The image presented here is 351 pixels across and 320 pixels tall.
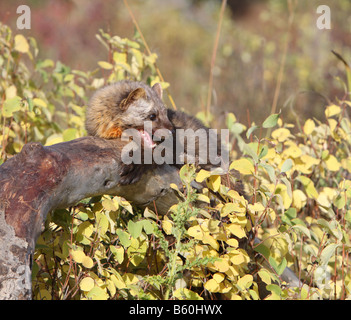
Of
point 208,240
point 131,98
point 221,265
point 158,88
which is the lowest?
point 221,265

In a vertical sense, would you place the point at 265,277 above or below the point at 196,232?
below

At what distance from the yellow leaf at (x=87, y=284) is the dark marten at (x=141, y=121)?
0.88 m

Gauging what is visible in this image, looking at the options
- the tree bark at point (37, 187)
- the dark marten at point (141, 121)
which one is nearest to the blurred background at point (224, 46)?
the dark marten at point (141, 121)

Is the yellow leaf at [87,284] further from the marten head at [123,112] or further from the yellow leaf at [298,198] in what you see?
the yellow leaf at [298,198]

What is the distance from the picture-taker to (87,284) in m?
2.16

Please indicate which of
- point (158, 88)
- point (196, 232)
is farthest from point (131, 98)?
point (196, 232)

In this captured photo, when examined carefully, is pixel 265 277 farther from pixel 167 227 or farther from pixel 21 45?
pixel 21 45

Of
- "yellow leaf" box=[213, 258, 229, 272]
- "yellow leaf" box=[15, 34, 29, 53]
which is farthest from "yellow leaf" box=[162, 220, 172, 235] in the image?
"yellow leaf" box=[15, 34, 29, 53]

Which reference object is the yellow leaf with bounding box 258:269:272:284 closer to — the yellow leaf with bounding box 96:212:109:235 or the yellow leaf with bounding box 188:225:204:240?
the yellow leaf with bounding box 188:225:204:240

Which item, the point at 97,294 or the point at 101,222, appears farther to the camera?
the point at 101,222

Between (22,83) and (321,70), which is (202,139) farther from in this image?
(321,70)

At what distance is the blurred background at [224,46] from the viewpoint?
8.36 metres

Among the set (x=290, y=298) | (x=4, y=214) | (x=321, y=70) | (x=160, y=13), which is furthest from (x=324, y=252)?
(x=160, y=13)

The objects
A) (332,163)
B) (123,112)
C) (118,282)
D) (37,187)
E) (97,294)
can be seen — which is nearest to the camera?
(37,187)
